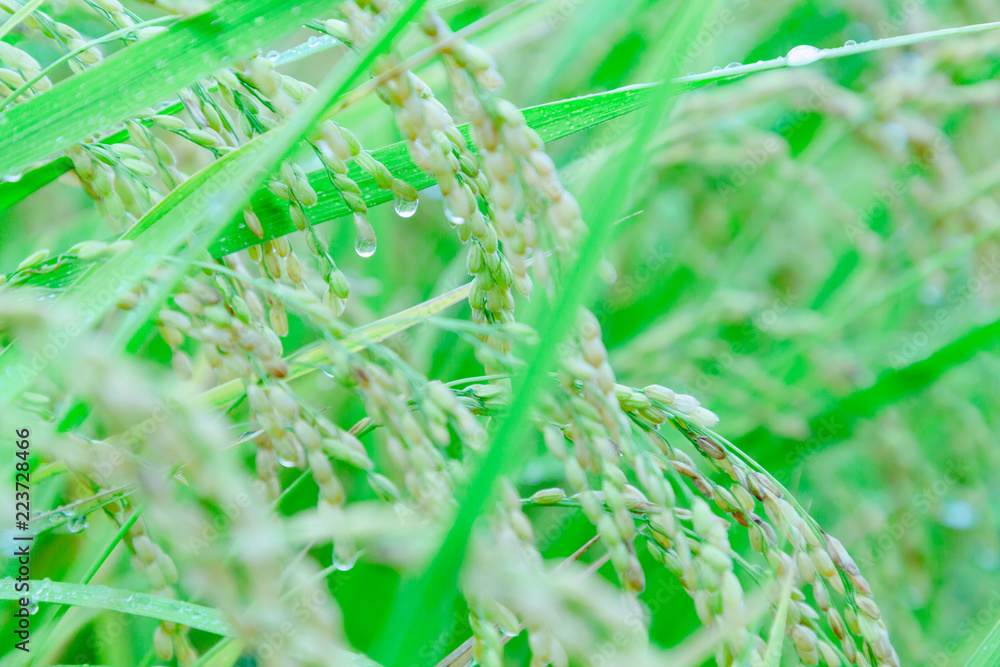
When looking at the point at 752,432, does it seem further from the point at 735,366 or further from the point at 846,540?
the point at 846,540

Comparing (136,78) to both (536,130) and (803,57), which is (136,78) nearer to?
(536,130)

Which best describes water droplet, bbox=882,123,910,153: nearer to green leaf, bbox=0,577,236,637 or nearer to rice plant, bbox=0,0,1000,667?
rice plant, bbox=0,0,1000,667

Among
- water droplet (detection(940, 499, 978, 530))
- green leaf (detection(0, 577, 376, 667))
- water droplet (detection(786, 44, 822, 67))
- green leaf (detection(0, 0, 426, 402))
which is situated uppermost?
green leaf (detection(0, 0, 426, 402))

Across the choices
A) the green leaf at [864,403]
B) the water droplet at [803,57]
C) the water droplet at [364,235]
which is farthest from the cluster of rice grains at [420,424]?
the green leaf at [864,403]

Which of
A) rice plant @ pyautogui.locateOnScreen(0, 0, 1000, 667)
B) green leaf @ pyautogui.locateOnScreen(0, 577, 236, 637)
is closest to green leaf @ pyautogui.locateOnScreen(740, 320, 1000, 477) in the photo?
rice plant @ pyautogui.locateOnScreen(0, 0, 1000, 667)

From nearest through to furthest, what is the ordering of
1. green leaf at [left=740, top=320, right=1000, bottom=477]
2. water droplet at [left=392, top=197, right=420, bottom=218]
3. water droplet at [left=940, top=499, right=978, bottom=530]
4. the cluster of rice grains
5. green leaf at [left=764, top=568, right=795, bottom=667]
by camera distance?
the cluster of rice grains
green leaf at [left=764, top=568, right=795, bottom=667]
water droplet at [left=392, top=197, right=420, bottom=218]
green leaf at [left=740, top=320, right=1000, bottom=477]
water droplet at [left=940, top=499, right=978, bottom=530]

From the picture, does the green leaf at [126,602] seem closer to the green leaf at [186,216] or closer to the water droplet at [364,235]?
the green leaf at [186,216]

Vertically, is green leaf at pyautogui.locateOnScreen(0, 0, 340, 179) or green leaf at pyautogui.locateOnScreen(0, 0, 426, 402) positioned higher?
green leaf at pyautogui.locateOnScreen(0, 0, 340, 179)

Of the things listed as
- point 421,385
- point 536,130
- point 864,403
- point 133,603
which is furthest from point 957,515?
point 133,603
